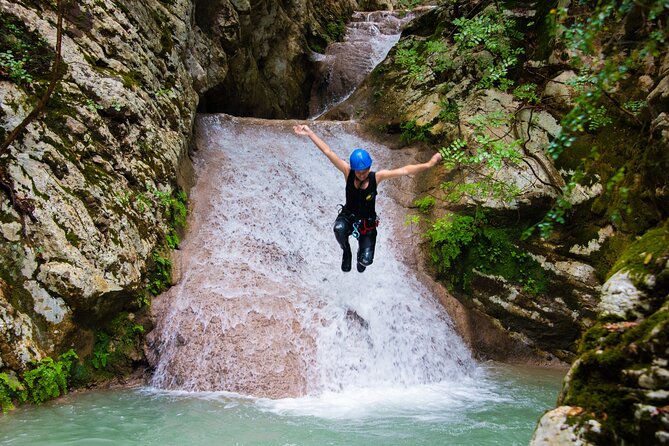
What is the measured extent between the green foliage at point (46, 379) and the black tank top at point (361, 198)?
3.99 m

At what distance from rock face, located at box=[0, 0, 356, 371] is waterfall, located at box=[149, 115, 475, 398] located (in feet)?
2.60

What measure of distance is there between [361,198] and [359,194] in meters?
0.06

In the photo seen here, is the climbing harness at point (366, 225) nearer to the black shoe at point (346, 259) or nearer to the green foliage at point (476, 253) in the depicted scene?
the black shoe at point (346, 259)

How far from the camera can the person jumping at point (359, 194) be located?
514cm

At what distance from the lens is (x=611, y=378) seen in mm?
2658

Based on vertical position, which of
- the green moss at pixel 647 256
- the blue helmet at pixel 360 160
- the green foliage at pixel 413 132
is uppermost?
the green foliage at pixel 413 132

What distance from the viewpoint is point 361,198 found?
5555 millimetres

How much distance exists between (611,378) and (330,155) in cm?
342

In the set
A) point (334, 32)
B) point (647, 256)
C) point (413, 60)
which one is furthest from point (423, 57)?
point (647, 256)

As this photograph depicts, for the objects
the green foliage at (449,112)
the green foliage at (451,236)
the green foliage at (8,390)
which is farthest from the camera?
the green foliage at (449,112)

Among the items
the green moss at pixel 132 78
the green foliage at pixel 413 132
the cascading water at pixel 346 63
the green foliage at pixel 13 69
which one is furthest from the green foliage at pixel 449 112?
the green foliage at pixel 13 69

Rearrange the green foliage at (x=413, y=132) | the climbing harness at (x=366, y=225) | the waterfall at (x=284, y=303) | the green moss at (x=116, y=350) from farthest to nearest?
1. the green foliage at (x=413, y=132)
2. the waterfall at (x=284, y=303)
3. the green moss at (x=116, y=350)
4. the climbing harness at (x=366, y=225)

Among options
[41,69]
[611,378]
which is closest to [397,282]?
[611,378]

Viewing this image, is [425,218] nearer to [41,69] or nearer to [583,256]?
[583,256]
